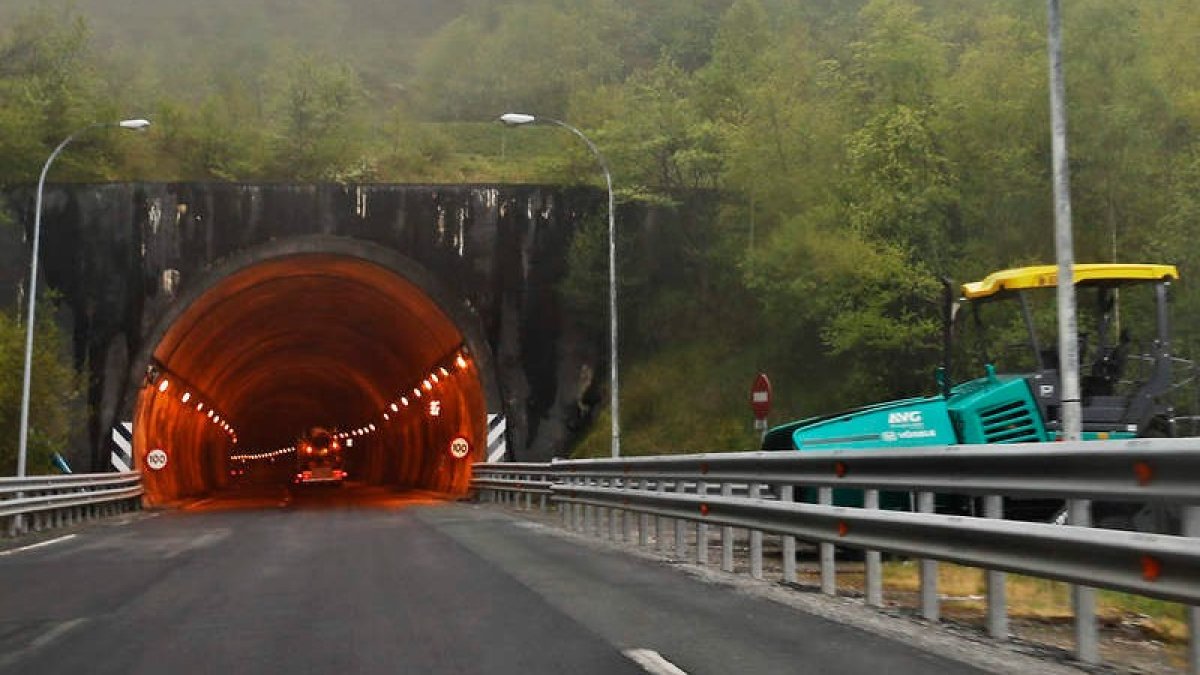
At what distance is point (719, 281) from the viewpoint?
40.5m

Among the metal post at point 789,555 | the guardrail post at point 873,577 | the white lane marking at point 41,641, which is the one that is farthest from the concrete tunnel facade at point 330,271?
the guardrail post at point 873,577

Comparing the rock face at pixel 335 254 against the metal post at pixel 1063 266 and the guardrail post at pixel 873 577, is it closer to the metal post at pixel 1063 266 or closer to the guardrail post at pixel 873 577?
the metal post at pixel 1063 266

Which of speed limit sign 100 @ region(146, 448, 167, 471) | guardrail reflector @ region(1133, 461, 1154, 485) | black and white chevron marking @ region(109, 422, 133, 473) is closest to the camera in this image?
guardrail reflector @ region(1133, 461, 1154, 485)

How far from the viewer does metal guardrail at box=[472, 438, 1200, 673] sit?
591 centimetres

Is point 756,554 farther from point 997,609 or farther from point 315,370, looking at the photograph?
point 315,370

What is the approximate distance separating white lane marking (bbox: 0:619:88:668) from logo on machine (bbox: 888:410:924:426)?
31.5ft

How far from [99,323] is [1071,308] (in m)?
28.8

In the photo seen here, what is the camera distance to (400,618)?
29.8 ft

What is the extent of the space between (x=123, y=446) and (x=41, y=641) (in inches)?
1139

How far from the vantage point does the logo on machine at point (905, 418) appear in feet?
51.0

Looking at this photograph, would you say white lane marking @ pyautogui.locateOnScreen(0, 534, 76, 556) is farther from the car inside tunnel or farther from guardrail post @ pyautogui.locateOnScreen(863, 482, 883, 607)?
→ the car inside tunnel

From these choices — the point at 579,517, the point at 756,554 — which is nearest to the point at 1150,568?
the point at 756,554

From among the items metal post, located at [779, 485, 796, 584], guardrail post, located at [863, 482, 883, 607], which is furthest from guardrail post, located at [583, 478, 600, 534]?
guardrail post, located at [863, 482, 883, 607]

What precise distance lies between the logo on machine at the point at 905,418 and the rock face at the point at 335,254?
21.8 metres
